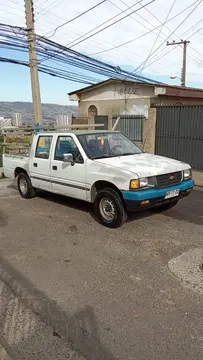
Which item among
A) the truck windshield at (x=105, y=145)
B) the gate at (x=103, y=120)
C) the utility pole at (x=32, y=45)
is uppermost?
the utility pole at (x=32, y=45)

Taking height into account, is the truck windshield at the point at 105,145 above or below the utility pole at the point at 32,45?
below

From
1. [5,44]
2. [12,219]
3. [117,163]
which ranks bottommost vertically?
[12,219]

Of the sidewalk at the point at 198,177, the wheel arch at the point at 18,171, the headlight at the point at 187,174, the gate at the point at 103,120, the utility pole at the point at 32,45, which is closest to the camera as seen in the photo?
the headlight at the point at 187,174

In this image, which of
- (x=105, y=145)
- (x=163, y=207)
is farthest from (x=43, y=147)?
(x=163, y=207)

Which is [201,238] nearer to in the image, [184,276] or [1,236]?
[184,276]

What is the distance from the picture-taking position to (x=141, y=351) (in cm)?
236

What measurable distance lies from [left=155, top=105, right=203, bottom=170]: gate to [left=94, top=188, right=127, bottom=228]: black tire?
612 cm

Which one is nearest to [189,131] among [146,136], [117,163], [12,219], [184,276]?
[146,136]

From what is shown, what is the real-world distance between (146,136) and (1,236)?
790 cm

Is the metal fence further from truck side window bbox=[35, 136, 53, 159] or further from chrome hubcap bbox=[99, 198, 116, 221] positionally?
chrome hubcap bbox=[99, 198, 116, 221]

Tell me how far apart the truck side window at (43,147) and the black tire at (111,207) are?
186 cm

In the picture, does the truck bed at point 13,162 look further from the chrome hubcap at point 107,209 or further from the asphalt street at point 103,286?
the chrome hubcap at point 107,209

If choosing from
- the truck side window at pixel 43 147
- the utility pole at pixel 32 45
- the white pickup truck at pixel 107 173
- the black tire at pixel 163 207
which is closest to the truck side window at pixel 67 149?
the white pickup truck at pixel 107 173

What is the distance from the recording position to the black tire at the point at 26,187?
23.4 feet
